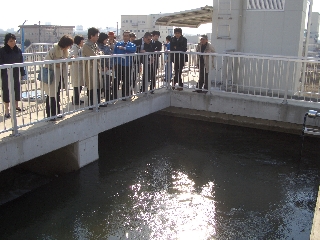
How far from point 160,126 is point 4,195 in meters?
4.85

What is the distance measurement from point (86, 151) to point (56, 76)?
1612 mm

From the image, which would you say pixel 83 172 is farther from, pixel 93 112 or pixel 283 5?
pixel 283 5

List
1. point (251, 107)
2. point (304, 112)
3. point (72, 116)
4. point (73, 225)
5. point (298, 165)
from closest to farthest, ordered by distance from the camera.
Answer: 1. point (73, 225)
2. point (72, 116)
3. point (298, 165)
4. point (304, 112)
5. point (251, 107)

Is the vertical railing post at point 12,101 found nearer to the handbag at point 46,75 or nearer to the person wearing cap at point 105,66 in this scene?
the handbag at point 46,75

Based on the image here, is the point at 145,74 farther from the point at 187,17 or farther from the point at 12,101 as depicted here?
the point at 187,17

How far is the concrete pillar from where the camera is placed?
22.5 feet

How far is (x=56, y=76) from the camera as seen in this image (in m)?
6.28

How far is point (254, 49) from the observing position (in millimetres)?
10367

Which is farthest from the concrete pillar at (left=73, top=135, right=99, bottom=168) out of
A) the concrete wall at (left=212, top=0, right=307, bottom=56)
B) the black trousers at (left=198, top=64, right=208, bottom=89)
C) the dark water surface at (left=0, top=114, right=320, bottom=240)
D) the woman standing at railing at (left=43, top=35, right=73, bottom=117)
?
the concrete wall at (left=212, top=0, right=307, bottom=56)

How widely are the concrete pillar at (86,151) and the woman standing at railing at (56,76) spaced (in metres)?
0.83

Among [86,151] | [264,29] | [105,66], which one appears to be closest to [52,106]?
[86,151]

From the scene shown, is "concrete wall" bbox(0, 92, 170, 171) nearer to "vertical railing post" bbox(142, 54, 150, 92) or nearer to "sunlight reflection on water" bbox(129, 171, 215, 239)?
"vertical railing post" bbox(142, 54, 150, 92)

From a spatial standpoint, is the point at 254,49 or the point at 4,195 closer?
the point at 4,195

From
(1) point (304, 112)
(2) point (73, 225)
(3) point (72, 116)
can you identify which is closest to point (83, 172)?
(3) point (72, 116)
